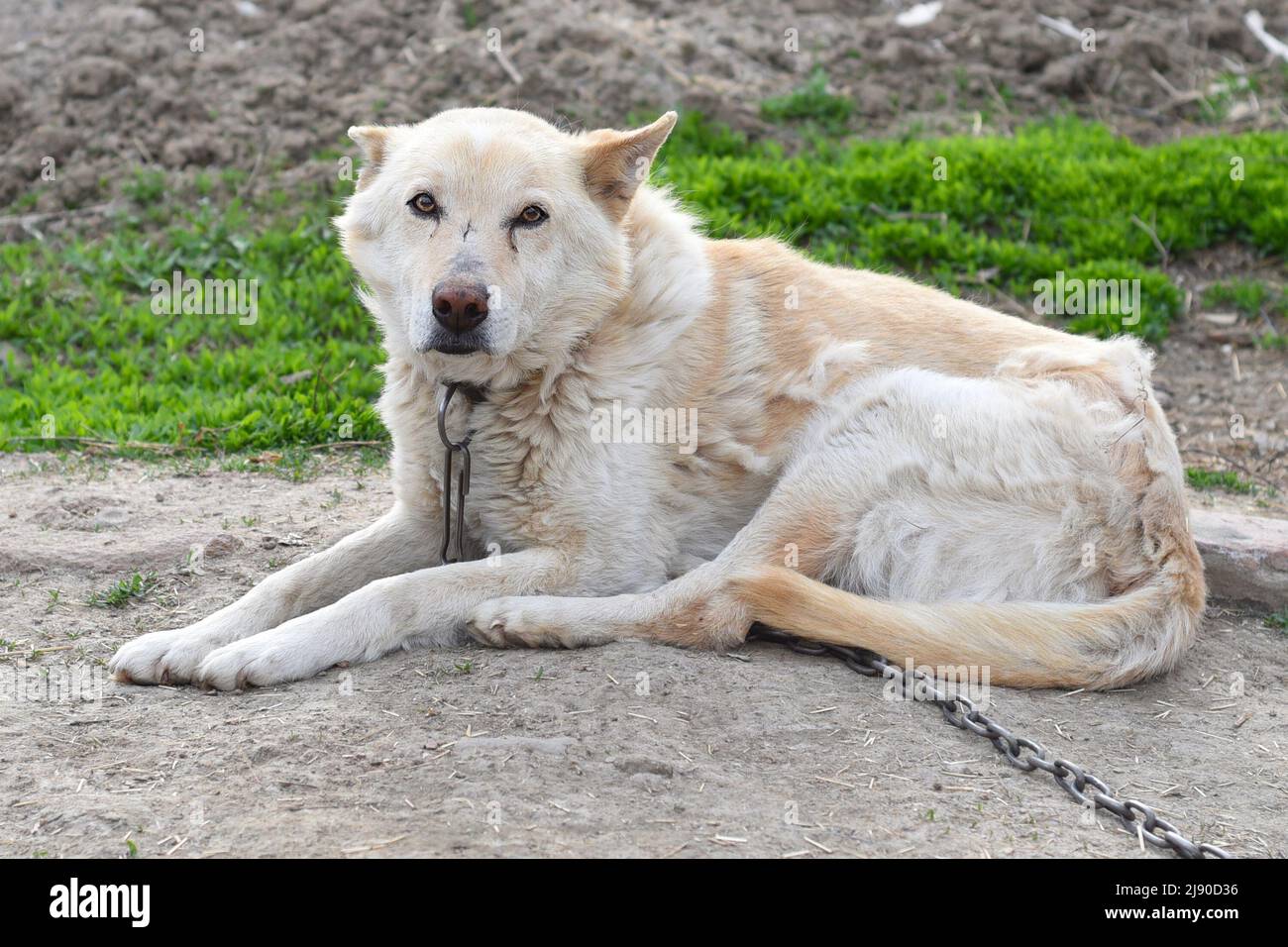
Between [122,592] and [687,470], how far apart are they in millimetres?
2071

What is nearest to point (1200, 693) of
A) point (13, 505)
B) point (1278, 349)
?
point (1278, 349)

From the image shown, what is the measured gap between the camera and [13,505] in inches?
202

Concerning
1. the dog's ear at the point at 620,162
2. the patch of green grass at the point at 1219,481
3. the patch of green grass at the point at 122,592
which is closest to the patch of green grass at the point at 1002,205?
the patch of green grass at the point at 1219,481

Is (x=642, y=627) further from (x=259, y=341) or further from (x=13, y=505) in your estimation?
(x=259, y=341)

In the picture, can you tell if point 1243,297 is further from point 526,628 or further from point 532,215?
point 526,628

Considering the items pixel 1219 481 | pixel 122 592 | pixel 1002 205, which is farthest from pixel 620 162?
pixel 1002 205

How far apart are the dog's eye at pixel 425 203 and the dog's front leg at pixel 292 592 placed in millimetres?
1096

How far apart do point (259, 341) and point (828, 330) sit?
3.88 m

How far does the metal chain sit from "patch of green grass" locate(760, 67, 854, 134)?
5673 millimetres

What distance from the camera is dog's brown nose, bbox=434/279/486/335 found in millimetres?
3746

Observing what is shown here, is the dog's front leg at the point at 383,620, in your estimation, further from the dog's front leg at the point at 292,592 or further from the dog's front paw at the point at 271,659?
the dog's front leg at the point at 292,592

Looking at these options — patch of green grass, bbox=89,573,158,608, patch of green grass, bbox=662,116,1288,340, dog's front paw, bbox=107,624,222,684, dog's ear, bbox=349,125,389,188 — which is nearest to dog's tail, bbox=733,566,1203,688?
dog's front paw, bbox=107,624,222,684

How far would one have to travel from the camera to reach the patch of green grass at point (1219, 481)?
6.18 metres

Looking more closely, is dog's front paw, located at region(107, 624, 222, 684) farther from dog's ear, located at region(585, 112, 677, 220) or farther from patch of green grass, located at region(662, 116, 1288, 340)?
patch of green grass, located at region(662, 116, 1288, 340)
